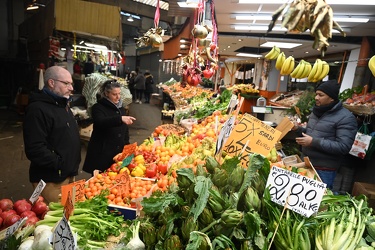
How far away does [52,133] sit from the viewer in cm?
277

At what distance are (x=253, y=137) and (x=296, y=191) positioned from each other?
0.79 metres

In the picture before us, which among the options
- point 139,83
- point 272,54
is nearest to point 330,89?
point 272,54

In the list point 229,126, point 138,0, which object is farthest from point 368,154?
point 138,0

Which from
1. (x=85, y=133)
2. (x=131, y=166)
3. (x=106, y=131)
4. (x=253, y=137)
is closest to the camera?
(x=253, y=137)

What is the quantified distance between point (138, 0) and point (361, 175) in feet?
49.8

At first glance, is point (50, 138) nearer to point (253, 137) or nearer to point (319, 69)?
point (253, 137)

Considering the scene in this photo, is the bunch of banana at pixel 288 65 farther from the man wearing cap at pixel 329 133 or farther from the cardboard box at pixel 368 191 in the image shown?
the cardboard box at pixel 368 191

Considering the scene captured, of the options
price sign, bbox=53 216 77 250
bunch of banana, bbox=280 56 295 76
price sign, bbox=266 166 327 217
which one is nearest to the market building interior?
price sign, bbox=266 166 327 217

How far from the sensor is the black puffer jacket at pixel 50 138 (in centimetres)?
264

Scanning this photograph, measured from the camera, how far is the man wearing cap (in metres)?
3.28

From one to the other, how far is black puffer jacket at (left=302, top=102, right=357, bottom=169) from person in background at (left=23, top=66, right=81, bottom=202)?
2.94 metres

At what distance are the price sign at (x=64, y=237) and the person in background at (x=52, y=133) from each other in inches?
64.8

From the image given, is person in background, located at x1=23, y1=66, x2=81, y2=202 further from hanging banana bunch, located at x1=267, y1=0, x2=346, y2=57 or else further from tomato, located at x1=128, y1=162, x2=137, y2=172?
hanging banana bunch, located at x1=267, y1=0, x2=346, y2=57

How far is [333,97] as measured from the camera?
3.38 m
